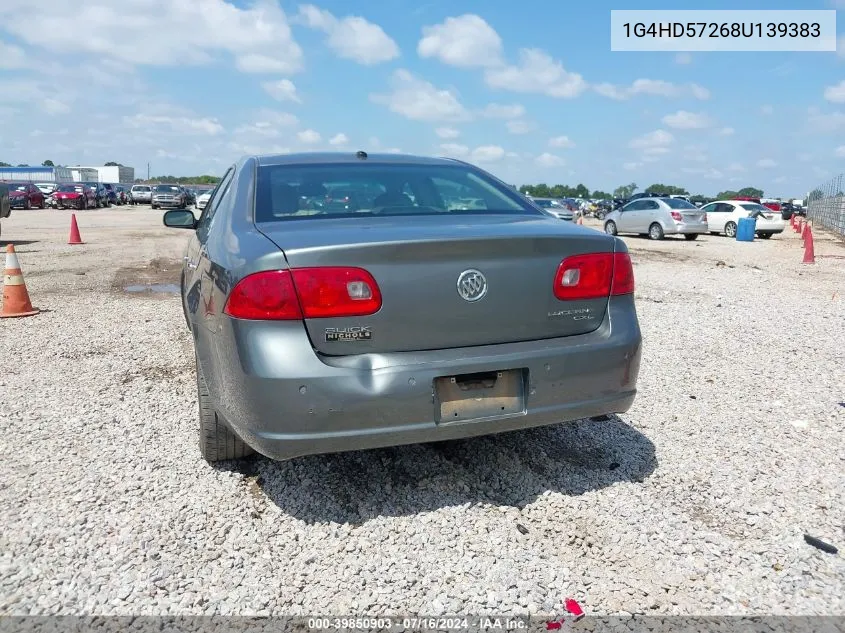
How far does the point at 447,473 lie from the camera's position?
3314mm

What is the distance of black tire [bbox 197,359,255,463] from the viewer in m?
3.16

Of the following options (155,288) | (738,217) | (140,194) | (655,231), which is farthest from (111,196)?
(155,288)

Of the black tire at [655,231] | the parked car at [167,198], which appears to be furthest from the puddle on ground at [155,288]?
the parked car at [167,198]

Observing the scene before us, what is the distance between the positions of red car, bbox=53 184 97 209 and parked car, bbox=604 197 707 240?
31.7m

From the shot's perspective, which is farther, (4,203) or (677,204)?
(677,204)

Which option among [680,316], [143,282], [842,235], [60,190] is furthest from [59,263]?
[60,190]

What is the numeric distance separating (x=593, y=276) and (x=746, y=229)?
22.9 metres

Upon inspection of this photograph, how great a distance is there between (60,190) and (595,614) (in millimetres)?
44604

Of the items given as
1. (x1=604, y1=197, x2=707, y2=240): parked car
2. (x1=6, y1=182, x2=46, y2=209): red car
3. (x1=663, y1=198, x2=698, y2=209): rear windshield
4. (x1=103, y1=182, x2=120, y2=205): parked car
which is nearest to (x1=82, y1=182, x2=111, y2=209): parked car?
(x1=103, y1=182, x2=120, y2=205): parked car

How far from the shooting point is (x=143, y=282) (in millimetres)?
10273

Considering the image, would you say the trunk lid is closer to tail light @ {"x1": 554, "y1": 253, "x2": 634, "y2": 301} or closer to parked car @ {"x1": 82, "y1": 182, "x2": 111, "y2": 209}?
tail light @ {"x1": 554, "y1": 253, "x2": 634, "y2": 301}

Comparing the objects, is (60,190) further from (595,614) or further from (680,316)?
(595,614)

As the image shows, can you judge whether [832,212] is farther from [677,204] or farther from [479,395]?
[479,395]

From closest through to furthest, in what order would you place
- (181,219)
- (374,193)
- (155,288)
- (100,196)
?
(374,193) < (181,219) < (155,288) < (100,196)
